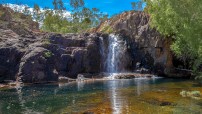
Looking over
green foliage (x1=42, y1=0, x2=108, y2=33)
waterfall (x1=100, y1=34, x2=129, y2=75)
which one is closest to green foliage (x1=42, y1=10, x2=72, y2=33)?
green foliage (x1=42, y1=0, x2=108, y2=33)

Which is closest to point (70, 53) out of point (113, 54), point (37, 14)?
point (113, 54)

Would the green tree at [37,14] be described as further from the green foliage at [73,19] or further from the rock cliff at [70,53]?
the rock cliff at [70,53]

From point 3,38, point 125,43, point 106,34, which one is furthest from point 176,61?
point 3,38

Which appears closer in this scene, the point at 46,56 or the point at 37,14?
the point at 46,56

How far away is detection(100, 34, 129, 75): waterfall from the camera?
56.3 metres

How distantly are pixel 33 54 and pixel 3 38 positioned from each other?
8.21 meters

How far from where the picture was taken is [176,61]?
54406 mm

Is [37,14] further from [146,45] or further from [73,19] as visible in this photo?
[146,45]

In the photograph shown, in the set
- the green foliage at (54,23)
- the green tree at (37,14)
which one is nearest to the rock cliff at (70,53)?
the green foliage at (54,23)

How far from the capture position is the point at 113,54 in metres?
57.7

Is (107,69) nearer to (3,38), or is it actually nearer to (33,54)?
(33,54)

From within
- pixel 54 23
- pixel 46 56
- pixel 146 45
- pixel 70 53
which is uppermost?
pixel 54 23

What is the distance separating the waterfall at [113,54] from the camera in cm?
5631

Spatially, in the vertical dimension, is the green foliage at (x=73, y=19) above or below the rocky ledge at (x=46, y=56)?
above
